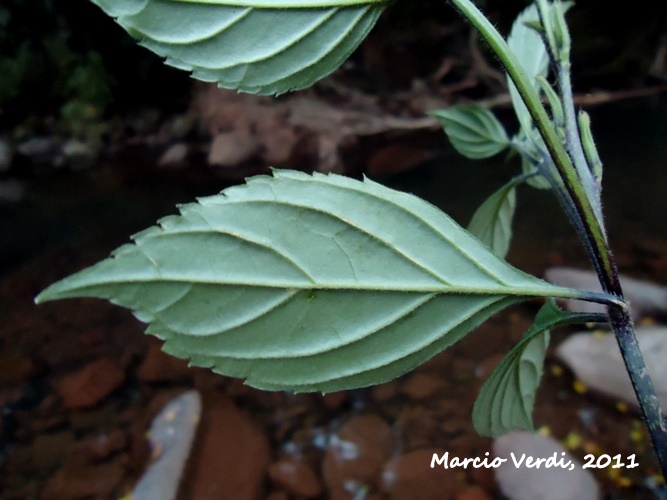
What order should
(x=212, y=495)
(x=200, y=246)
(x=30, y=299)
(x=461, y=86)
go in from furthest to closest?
(x=461, y=86) → (x=30, y=299) → (x=212, y=495) → (x=200, y=246)

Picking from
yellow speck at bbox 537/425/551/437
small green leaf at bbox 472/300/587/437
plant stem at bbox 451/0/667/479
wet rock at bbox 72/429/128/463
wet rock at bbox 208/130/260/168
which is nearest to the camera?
plant stem at bbox 451/0/667/479

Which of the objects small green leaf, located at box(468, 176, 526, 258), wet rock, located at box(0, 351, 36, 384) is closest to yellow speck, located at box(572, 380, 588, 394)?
small green leaf, located at box(468, 176, 526, 258)

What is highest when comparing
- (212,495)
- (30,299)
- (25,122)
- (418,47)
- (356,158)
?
(418,47)

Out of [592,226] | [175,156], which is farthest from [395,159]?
[592,226]

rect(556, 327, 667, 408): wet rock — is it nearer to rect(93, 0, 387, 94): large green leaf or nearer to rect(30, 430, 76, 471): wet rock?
rect(93, 0, 387, 94): large green leaf

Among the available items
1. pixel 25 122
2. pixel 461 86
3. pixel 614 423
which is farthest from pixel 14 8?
pixel 614 423

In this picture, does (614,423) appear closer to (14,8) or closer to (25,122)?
(25,122)

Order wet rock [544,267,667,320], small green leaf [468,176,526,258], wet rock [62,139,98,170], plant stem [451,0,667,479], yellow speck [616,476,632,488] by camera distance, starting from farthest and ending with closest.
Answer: wet rock [62,139,98,170]
wet rock [544,267,667,320]
yellow speck [616,476,632,488]
small green leaf [468,176,526,258]
plant stem [451,0,667,479]
